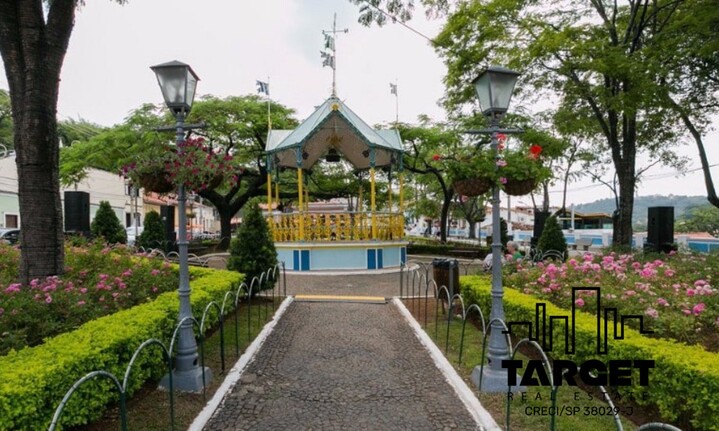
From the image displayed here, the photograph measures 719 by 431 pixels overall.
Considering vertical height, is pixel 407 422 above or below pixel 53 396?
below

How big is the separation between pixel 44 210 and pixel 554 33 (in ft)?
41.0

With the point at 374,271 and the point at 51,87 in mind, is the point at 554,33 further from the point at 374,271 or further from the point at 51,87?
the point at 51,87

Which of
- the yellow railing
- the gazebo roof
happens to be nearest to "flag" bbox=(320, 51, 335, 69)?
the gazebo roof

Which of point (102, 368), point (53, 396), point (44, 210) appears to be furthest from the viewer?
point (44, 210)

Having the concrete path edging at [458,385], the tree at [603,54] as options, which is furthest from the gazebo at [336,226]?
the concrete path edging at [458,385]

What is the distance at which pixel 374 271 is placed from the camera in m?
15.2

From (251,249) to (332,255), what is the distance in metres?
5.87

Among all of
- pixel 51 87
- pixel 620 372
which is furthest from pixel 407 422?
pixel 51 87

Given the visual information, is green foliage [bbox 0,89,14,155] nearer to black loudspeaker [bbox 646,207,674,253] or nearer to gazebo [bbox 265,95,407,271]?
gazebo [bbox 265,95,407,271]

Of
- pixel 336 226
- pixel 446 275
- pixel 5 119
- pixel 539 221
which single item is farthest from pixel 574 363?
pixel 5 119

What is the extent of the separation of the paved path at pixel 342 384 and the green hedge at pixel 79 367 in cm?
99

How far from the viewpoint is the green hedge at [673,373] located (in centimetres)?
331

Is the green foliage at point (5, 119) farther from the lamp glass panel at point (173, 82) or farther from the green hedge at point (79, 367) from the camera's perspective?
the green hedge at point (79, 367)

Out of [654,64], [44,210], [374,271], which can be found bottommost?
[374,271]
